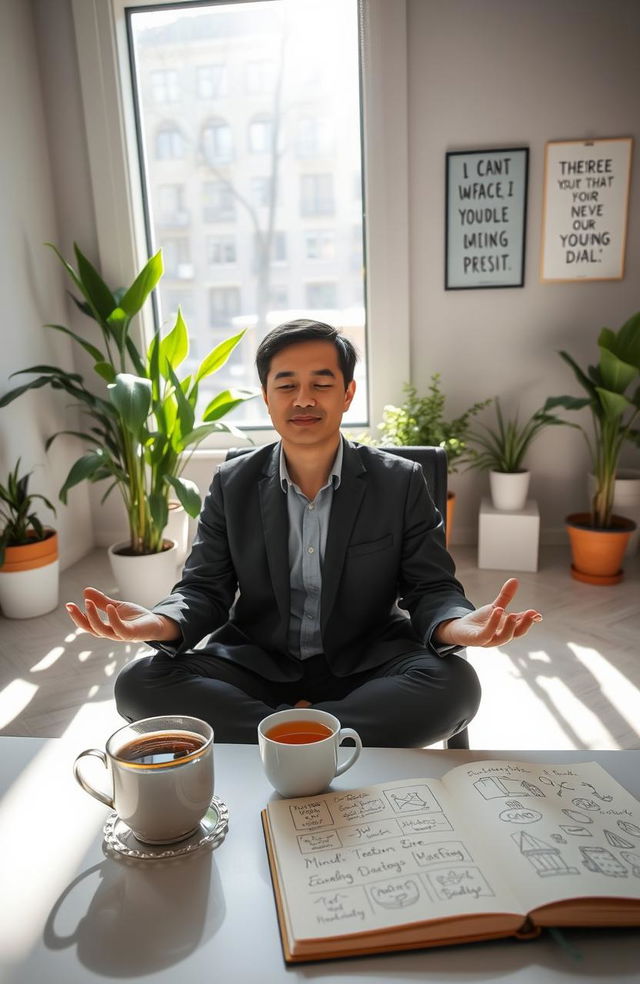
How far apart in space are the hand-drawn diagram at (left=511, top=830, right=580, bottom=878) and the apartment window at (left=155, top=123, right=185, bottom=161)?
11.4 ft

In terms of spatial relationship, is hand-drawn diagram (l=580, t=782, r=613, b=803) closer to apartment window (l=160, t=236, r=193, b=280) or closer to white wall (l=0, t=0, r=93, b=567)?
white wall (l=0, t=0, r=93, b=567)

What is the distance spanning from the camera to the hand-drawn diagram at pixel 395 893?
0.72 m

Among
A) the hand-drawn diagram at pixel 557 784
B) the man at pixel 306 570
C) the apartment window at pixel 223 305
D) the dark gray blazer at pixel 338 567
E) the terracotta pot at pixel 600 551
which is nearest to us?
the hand-drawn diagram at pixel 557 784

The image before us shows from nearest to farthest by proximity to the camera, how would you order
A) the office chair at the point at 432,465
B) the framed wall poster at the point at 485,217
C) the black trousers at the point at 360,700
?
the black trousers at the point at 360,700 < the office chair at the point at 432,465 < the framed wall poster at the point at 485,217

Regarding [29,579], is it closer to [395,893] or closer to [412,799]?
[412,799]

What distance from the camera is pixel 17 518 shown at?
296cm

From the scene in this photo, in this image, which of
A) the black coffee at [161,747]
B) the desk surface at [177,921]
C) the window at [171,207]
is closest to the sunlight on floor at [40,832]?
the desk surface at [177,921]

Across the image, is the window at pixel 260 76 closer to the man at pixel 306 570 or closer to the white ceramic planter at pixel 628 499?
the white ceramic planter at pixel 628 499

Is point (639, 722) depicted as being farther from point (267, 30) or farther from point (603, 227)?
point (267, 30)

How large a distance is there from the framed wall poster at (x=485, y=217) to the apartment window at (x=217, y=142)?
102 cm

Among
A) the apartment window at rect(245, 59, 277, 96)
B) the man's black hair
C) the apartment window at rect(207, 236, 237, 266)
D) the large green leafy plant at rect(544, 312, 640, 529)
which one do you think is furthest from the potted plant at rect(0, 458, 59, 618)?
the large green leafy plant at rect(544, 312, 640, 529)

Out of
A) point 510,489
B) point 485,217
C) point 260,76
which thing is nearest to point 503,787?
point 510,489

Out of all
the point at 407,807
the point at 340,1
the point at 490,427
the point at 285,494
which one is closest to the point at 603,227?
the point at 490,427

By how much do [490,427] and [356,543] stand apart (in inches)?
85.8
